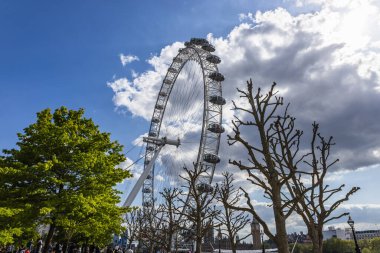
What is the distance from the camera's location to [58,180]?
56.5 ft

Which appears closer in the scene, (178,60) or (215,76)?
(215,76)

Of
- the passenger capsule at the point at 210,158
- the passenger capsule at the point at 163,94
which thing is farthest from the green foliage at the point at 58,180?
the passenger capsule at the point at 163,94

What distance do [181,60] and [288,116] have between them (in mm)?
45916

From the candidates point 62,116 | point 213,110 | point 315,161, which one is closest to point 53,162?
point 62,116

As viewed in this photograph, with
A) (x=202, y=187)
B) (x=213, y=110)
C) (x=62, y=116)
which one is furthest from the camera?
(x=213, y=110)

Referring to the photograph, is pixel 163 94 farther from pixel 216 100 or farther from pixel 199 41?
pixel 216 100

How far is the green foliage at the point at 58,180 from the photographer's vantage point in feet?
55.2

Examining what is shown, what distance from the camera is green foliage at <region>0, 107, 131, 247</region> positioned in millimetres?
16812

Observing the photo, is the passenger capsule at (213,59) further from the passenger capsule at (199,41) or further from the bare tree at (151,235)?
the bare tree at (151,235)

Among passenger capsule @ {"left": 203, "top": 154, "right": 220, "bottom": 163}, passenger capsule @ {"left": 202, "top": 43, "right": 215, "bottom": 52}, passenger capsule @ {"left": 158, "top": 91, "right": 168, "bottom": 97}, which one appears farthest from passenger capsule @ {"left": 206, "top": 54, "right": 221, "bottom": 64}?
passenger capsule @ {"left": 158, "top": 91, "right": 168, "bottom": 97}

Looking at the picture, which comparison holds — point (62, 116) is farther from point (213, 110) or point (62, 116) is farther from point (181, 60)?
point (181, 60)

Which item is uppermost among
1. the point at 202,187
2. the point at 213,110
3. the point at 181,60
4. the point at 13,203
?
the point at 181,60

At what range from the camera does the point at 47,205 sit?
1656 cm

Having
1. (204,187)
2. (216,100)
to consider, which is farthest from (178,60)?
(204,187)
